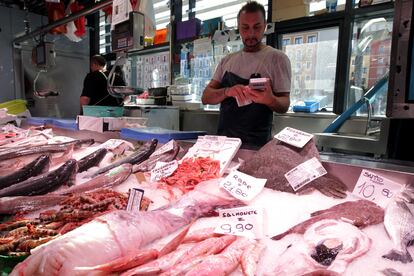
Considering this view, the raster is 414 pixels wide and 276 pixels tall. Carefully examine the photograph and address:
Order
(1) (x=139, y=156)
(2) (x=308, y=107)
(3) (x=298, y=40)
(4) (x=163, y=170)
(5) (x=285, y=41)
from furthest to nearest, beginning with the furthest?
1. (5) (x=285, y=41)
2. (3) (x=298, y=40)
3. (2) (x=308, y=107)
4. (1) (x=139, y=156)
5. (4) (x=163, y=170)

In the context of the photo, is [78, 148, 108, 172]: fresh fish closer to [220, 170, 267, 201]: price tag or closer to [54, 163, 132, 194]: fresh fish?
[54, 163, 132, 194]: fresh fish

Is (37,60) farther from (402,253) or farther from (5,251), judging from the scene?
(402,253)

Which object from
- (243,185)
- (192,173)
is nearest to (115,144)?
(192,173)

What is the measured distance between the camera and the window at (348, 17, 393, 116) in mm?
3928

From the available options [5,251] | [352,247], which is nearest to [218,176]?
[352,247]

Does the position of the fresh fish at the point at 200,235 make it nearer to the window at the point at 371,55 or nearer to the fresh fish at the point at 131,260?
the fresh fish at the point at 131,260

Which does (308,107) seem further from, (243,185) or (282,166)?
(243,185)

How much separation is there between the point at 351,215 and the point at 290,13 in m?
3.98

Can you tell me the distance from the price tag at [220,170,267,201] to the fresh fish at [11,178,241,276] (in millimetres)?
76

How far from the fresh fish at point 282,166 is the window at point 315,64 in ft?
10.4

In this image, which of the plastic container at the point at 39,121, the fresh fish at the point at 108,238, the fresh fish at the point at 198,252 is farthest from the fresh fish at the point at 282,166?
the plastic container at the point at 39,121

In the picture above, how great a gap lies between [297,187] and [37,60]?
5442mm

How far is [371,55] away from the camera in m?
4.07

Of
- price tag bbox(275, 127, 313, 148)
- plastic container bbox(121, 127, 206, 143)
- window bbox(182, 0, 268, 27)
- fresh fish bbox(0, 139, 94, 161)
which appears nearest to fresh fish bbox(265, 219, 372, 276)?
price tag bbox(275, 127, 313, 148)
